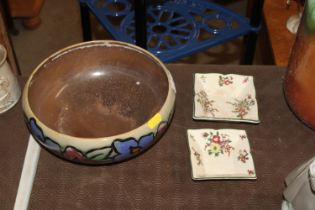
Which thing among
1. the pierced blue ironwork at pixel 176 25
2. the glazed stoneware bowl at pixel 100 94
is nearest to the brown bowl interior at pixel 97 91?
the glazed stoneware bowl at pixel 100 94

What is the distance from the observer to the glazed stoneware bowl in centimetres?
61

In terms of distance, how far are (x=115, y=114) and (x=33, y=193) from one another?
0.16 meters

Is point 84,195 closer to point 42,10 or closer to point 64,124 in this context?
point 64,124

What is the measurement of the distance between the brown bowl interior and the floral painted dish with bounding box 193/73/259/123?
0.09 m

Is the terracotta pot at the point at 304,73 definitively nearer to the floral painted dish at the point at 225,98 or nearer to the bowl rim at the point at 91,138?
Answer: the floral painted dish at the point at 225,98

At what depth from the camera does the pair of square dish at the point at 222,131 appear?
2.12 ft

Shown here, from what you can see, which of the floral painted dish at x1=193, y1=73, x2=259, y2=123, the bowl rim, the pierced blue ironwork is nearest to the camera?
the bowl rim

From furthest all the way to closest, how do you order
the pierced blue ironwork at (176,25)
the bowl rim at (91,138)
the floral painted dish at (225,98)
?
the pierced blue ironwork at (176,25) → the floral painted dish at (225,98) → the bowl rim at (91,138)

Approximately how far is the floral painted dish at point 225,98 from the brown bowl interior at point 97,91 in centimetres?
9

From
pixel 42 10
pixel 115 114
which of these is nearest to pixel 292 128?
pixel 115 114

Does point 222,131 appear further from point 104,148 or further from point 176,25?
point 176,25

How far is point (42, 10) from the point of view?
194 cm

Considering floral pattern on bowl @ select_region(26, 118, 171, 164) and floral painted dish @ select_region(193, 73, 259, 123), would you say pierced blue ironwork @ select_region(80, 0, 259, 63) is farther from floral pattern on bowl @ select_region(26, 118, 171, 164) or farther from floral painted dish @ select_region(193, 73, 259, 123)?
floral pattern on bowl @ select_region(26, 118, 171, 164)

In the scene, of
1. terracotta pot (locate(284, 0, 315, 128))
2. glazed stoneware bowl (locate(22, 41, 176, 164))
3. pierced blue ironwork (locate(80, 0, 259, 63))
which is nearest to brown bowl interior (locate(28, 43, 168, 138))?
glazed stoneware bowl (locate(22, 41, 176, 164))
